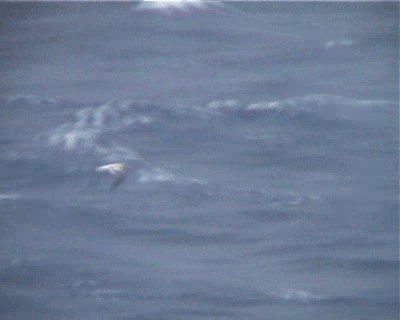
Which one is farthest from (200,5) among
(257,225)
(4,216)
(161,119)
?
(4,216)

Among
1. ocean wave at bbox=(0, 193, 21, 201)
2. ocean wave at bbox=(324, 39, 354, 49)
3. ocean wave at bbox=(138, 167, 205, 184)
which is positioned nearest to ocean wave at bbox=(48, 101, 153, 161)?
ocean wave at bbox=(138, 167, 205, 184)

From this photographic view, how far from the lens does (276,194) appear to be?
1168cm

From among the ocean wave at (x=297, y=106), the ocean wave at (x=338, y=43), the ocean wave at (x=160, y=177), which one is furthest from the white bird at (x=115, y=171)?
the ocean wave at (x=338, y=43)

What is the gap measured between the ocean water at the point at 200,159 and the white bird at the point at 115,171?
0.13 metres

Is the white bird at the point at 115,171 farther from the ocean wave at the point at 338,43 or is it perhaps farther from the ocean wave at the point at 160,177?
the ocean wave at the point at 338,43

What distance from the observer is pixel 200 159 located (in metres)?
11.9

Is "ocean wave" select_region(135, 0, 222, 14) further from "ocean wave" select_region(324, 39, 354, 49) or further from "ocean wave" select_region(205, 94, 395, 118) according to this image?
"ocean wave" select_region(324, 39, 354, 49)

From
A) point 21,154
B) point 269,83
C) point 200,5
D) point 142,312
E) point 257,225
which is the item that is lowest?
point 142,312

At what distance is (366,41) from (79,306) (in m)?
6.29

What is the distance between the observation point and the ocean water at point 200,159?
11297 mm

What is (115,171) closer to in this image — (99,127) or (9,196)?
(99,127)

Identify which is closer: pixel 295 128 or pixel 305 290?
pixel 305 290

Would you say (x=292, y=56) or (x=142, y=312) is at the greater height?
(x=292, y=56)

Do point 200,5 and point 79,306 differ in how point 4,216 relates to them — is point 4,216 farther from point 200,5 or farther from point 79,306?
point 200,5
